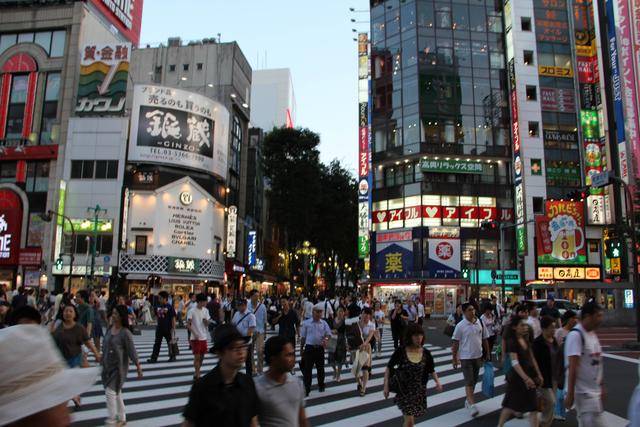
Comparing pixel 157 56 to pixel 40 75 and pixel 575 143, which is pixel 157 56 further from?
pixel 575 143

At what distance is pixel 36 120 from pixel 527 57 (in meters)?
42.9

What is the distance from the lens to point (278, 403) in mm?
4051

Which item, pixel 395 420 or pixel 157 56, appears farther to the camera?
pixel 157 56

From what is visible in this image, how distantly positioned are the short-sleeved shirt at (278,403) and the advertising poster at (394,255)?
139 ft

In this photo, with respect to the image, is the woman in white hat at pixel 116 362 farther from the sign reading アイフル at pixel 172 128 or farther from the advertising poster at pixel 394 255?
the advertising poster at pixel 394 255

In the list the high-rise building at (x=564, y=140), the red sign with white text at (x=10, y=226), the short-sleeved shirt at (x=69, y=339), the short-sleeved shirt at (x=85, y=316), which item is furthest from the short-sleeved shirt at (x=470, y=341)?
the red sign with white text at (x=10, y=226)

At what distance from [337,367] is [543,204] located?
1522 inches

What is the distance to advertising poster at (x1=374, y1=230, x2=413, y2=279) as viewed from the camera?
4647 centimetres

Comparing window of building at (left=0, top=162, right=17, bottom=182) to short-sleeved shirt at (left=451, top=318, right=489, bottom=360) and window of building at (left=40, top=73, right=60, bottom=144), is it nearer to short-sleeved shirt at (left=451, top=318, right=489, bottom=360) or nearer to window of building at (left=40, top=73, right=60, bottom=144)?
window of building at (left=40, top=73, right=60, bottom=144)

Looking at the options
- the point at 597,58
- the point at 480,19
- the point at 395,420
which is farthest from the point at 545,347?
the point at 480,19

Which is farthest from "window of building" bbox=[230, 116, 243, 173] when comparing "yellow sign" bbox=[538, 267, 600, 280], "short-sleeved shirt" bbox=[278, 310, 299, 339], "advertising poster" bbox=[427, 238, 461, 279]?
"short-sleeved shirt" bbox=[278, 310, 299, 339]

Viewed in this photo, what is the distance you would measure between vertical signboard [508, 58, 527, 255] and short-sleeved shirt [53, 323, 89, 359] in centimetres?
4030

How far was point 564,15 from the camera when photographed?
4944cm

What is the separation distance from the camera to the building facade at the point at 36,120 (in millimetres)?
39469
